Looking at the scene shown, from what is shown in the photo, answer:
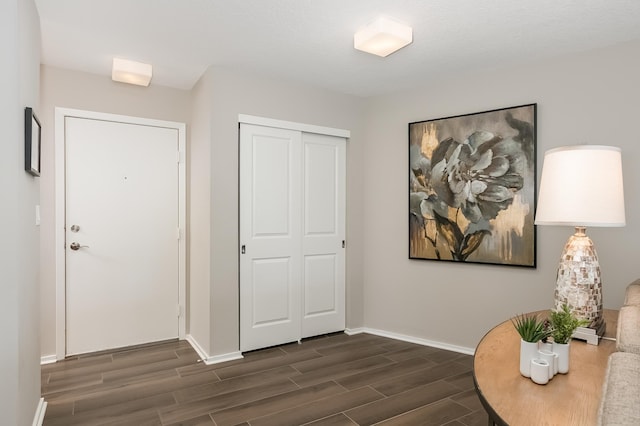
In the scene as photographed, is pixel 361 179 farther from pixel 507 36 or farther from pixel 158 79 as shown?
pixel 158 79

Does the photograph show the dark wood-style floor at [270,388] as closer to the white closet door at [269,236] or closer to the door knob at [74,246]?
the white closet door at [269,236]

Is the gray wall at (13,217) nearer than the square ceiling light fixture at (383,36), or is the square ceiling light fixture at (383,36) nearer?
the gray wall at (13,217)

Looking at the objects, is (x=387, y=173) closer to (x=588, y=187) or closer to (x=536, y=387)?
(x=588, y=187)

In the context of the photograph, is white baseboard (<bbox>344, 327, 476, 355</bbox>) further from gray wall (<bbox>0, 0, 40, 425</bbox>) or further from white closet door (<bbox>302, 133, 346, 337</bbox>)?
gray wall (<bbox>0, 0, 40, 425</bbox>)

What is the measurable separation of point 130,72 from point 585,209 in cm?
333

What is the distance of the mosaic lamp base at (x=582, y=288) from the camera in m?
1.63

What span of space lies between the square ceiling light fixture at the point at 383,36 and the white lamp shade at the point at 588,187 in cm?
132

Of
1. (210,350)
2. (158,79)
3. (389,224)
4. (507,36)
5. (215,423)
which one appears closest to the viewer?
(215,423)

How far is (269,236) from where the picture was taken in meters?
3.58

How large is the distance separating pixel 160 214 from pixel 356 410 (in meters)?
2.53

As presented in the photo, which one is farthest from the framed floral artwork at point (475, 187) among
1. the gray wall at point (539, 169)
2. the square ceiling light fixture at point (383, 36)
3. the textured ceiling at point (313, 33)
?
the square ceiling light fixture at point (383, 36)

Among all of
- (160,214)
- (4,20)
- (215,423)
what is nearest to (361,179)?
(160,214)

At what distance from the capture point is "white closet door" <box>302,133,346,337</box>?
12.5 feet

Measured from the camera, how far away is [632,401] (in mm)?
921
